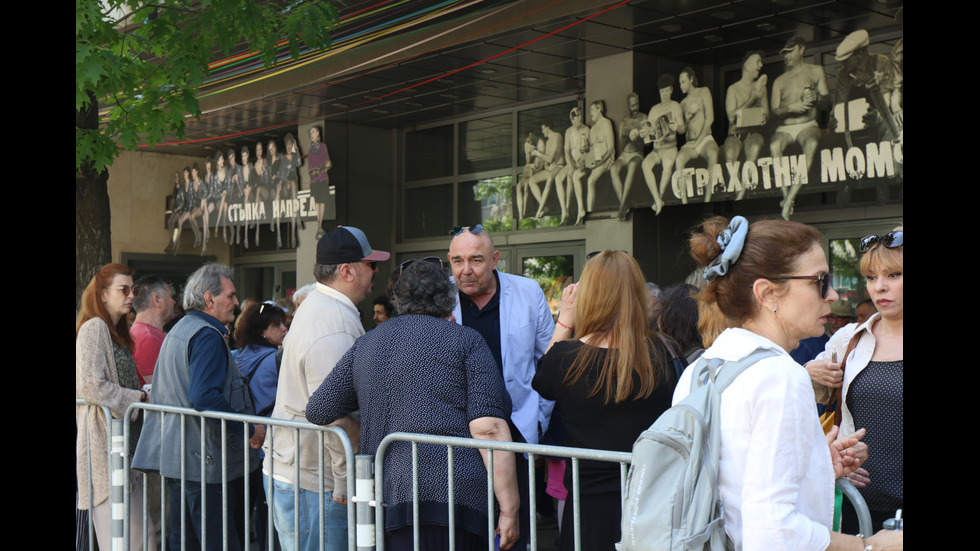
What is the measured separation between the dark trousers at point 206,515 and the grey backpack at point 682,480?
3034mm

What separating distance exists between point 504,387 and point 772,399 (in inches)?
71.8

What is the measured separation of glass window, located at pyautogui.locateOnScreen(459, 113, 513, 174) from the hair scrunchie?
12.4 metres

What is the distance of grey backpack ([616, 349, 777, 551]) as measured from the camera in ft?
6.75

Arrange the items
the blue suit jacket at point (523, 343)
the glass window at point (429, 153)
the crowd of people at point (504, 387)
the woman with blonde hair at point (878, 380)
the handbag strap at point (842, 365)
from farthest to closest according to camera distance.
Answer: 1. the glass window at point (429, 153)
2. the blue suit jacket at point (523, 343)
3. the handbag strap at point (842, 365)
4. the woman with blonde hair at point (878, 380)
5. the crowd of people at point (504, 387)

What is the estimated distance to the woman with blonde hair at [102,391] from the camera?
520 cm

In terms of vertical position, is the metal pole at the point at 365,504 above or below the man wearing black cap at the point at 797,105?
below

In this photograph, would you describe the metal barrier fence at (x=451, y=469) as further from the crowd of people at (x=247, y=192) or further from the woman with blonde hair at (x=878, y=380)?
the crowd of people at (x=247, y=192)

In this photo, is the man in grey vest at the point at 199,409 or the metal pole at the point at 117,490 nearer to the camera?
the man in grey vest at the point at 199,409

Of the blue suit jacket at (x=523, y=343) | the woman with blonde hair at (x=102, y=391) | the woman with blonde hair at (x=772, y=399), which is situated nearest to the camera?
the woman with blonde hair at (x=772, y=399)

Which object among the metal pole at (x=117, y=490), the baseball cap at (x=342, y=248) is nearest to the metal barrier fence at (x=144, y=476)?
the metal pole at (x=117, y=490)

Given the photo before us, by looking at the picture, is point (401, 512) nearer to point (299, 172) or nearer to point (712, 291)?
point (712, 291)

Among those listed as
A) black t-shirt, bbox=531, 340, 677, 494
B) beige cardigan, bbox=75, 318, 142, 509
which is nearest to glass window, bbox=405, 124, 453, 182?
beige cardigan, bbox=75, 318, 142, 509

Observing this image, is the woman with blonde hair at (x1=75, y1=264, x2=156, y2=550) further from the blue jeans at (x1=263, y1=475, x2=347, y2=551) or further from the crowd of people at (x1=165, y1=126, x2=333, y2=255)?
the crowd of people at (x1=165, y1=126, x2=333, y2=255)

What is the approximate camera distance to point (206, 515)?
15.2 feet
